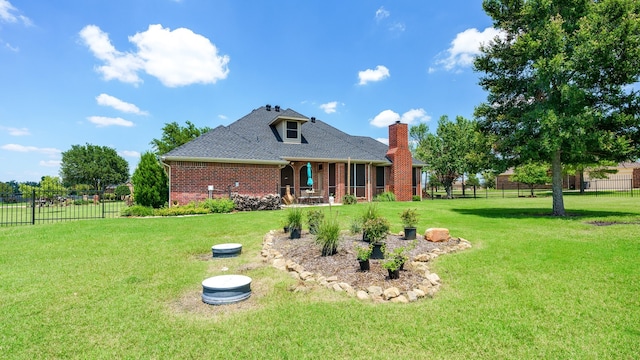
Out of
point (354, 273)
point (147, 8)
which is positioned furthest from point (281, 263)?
point (147, 8)

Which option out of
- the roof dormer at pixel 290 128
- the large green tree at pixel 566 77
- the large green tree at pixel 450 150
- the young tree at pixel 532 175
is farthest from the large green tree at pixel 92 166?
the young tree at pixel 532 175

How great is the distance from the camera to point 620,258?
5.70 metres

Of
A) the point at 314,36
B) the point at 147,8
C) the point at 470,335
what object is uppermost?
the point at 314,36

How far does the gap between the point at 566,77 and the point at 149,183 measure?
62.7 feet

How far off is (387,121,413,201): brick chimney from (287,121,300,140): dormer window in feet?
23.1

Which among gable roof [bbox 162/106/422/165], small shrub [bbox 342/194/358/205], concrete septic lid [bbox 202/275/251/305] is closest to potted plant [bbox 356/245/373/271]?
concrete septic lid [bbox 202/275/251/305]

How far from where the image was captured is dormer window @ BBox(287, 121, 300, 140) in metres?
20.0

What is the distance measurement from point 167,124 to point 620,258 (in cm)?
3329

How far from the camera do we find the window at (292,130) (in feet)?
65.5

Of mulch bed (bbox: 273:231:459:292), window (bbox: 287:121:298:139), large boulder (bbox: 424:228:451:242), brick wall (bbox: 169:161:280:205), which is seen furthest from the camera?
window (bbox: 287:121:298:139)

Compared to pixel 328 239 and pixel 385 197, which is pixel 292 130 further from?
pixel 328 239

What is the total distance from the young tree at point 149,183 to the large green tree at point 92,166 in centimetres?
3948

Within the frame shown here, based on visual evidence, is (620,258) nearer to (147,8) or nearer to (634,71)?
(634,71)

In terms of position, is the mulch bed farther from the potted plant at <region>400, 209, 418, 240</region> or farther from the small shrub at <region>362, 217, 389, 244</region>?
the small shrub at <region>362, 217, 389, 244</region>
